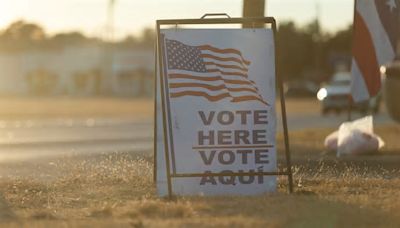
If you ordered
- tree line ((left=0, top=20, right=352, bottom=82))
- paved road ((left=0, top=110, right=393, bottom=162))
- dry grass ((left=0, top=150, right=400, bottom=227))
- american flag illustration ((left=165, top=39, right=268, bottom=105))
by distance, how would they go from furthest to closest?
1. tree line ((left=0, top=20, right=352, bottom=82))
2. paved road ((left=0, top=110, right=393, bottom=162))
3. american flag illustration ((left=165, top=39, right=268, bottom=105))
4. dry grass ((left=0, top=150, right=400, bottom=227))

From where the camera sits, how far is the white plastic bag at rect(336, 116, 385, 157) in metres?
19.4

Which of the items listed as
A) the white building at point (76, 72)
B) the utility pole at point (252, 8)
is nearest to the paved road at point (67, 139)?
the utility pole at point (252, 8)

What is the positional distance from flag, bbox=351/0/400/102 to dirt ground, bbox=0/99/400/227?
1.15 meters

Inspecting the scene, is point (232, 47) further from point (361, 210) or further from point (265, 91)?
point (361, 210)

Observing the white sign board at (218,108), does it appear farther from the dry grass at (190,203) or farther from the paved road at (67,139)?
the paved road at (67,139)

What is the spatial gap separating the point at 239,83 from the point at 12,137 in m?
18.6

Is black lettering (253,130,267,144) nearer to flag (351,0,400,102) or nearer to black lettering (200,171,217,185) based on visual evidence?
black lettering (200,171,217,185)

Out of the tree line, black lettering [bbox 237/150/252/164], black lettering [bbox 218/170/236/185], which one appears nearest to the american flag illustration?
black lettering [bbox 237/150/252/164]

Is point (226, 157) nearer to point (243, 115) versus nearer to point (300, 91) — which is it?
point (243, 115)

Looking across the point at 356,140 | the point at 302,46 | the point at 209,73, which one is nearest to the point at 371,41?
the point at 356,140

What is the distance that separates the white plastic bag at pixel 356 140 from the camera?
19.4m

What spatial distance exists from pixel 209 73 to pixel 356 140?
7.05 metres

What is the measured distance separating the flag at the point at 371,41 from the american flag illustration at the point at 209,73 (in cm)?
422

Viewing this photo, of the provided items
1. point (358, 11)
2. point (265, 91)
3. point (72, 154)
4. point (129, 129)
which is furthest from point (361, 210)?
point (129, 129)
